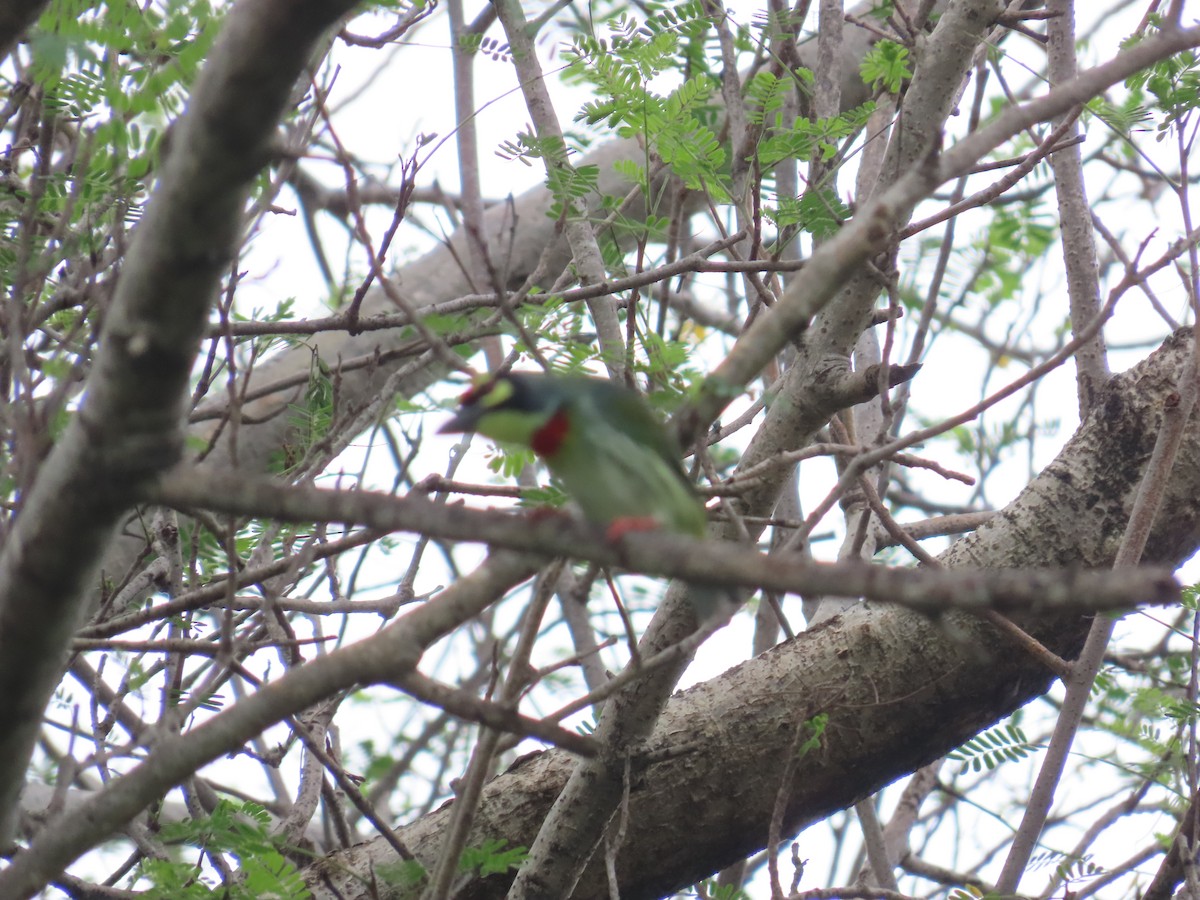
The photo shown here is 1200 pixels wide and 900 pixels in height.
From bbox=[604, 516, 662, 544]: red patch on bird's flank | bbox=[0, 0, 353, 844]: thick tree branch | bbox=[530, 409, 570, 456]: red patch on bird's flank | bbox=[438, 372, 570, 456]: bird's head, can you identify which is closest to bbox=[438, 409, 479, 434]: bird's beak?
bbox=[438, 372, 570, 456]: bird's head

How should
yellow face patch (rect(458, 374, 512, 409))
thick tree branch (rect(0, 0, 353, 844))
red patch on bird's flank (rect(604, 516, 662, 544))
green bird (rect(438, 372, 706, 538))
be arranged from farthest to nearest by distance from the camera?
yellow face patch (rect(458, 374, 512, 409)) → green bird (rect(438, 372, 706, 538)) → red patch on bird's flank (rect(604, 516, 662, 544)) → thick tree branch (rect(0, 0, 353, 844))

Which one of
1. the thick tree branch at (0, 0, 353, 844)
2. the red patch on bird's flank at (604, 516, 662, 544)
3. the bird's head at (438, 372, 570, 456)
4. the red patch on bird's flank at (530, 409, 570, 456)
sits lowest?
the red patch on bird's flank at (604, 516, 662, 544)

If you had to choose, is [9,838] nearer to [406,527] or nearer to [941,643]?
[406,527]

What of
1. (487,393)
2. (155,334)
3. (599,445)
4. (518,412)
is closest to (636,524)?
(599,445)

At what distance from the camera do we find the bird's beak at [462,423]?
10.1 feet

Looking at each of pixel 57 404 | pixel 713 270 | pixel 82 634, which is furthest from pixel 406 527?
pixel 713 270

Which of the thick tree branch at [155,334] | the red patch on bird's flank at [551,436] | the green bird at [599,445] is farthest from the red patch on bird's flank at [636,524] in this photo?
the thick tree branch at [155,334]

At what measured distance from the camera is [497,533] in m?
2.00

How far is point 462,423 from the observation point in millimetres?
3102

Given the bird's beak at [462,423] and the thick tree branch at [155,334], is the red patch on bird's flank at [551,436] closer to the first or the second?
the bird's beak at [462,423]

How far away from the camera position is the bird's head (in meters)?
2.93

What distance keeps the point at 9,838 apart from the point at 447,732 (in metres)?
6.82

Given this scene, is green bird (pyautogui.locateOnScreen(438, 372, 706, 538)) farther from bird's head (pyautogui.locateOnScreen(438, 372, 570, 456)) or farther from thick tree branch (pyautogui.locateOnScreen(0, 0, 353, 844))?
thick tree branch (pyautogui.locateOnScreen(0, 0, 353, 844))

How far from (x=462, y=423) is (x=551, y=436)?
0.30 m
